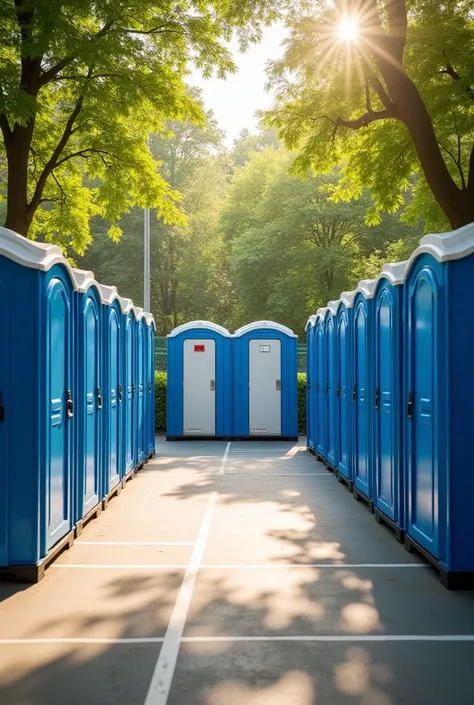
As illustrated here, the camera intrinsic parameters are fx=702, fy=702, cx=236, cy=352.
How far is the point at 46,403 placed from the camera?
205 inches

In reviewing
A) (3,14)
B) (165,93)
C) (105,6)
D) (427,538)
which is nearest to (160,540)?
(427,538)

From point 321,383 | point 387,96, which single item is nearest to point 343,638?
point 321,383

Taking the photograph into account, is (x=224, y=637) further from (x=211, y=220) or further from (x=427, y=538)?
(x=211, y=220)

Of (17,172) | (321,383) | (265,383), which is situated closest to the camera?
(17,172)

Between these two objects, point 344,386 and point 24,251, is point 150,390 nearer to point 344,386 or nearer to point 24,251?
point 344,386

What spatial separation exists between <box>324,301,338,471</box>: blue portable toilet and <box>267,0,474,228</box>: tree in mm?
2385

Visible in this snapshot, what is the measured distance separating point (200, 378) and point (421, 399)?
9.60 meters

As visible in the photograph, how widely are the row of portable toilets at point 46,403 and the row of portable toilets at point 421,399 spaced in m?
2.82

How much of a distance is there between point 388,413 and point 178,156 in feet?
115

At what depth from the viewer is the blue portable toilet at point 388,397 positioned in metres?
6.16

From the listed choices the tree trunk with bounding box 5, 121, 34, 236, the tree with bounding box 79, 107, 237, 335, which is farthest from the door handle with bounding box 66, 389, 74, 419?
the tree with bounding box 79, 107, 237, 335

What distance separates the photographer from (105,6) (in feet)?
33.3

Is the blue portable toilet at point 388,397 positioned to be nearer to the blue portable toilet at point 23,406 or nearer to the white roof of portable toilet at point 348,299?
the white roof of portable toilet at point 348,299

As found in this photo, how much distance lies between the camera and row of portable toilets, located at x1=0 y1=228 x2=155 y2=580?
5.01 meters
